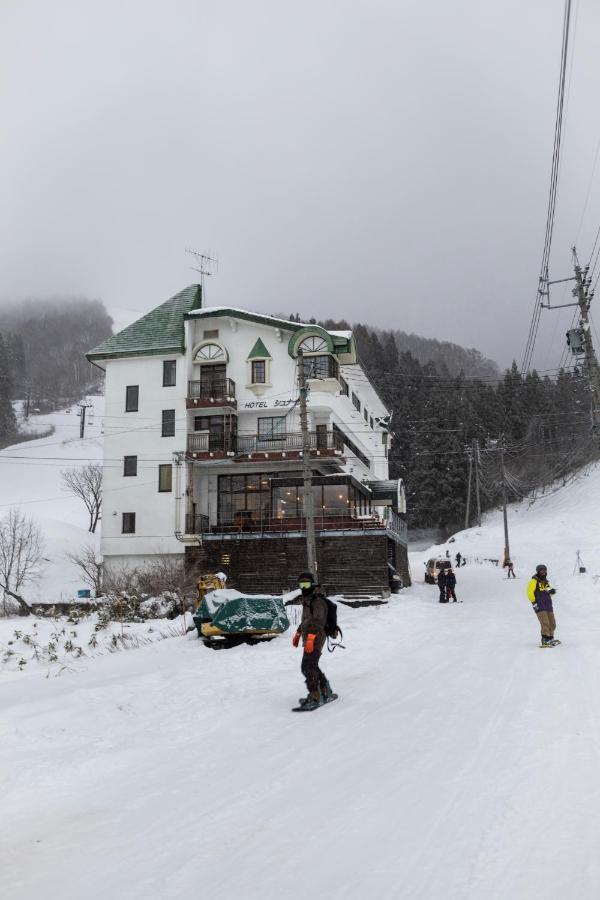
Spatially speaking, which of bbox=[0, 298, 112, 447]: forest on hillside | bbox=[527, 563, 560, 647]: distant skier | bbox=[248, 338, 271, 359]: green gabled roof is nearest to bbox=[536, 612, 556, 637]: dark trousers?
bbox=[527, 563, 560, 647]: distant skier

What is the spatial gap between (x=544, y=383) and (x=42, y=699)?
294 ft

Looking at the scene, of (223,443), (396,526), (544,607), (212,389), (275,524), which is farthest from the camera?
(396,526)

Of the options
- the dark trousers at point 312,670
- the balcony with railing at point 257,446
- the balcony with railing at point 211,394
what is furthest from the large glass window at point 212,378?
the dark trousers at point 312,670

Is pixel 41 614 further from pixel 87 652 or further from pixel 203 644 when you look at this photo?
pixel 203 644

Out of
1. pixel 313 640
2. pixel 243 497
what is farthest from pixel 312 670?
pixel 243 497

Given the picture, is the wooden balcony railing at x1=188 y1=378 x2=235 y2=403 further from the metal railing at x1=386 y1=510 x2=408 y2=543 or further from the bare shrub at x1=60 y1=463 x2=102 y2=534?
the bare shrub at x1=60 y1=463 x2=102 y2=534

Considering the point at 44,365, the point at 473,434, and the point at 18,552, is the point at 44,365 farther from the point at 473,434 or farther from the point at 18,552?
the point at 18,552

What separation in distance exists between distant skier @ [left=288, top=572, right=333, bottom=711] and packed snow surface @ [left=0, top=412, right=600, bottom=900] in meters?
0.37

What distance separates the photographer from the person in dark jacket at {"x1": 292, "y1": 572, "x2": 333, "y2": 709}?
31.0 feet

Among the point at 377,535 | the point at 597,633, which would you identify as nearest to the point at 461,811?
the point at 597,633

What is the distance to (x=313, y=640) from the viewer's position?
954cm

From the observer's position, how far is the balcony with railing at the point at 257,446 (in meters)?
36.2

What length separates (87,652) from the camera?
1739cm

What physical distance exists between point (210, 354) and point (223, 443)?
561cm
